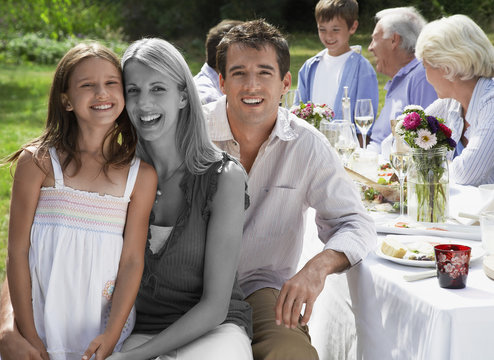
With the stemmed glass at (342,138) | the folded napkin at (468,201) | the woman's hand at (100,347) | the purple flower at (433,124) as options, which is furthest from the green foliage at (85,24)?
the woman's hand at (100,347)

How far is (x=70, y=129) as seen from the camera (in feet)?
6.72

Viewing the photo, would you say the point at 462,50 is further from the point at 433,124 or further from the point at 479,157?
the point at 433,124

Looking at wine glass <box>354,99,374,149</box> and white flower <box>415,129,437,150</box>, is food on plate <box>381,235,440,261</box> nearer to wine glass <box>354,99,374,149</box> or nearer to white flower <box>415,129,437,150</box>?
white flower <box>415,129,437,150</box>

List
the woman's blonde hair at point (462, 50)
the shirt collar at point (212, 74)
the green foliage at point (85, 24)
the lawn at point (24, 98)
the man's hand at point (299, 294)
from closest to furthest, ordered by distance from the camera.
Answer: the man's hand at point (299, 294), the woman's blonde hair at point (462, 50), the shirt collar at point (212, 74), the lawn at point (24, 98), the green foliage at point (85, 24)

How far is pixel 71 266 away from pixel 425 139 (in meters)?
1.26

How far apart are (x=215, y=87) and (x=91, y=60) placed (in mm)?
2523

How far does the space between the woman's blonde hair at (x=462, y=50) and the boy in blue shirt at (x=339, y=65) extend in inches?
81.1

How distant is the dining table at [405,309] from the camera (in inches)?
63.7

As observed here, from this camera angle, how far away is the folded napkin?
7.32ft

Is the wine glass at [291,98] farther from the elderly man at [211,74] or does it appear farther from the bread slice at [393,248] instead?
the bread slice at [393,248]

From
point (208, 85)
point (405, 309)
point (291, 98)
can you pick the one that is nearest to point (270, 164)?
point (405, 309)

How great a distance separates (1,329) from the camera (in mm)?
1866

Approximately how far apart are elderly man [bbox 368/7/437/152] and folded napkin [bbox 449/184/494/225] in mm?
1764

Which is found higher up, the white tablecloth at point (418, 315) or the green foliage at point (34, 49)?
the green foliage at point (34, 49)
